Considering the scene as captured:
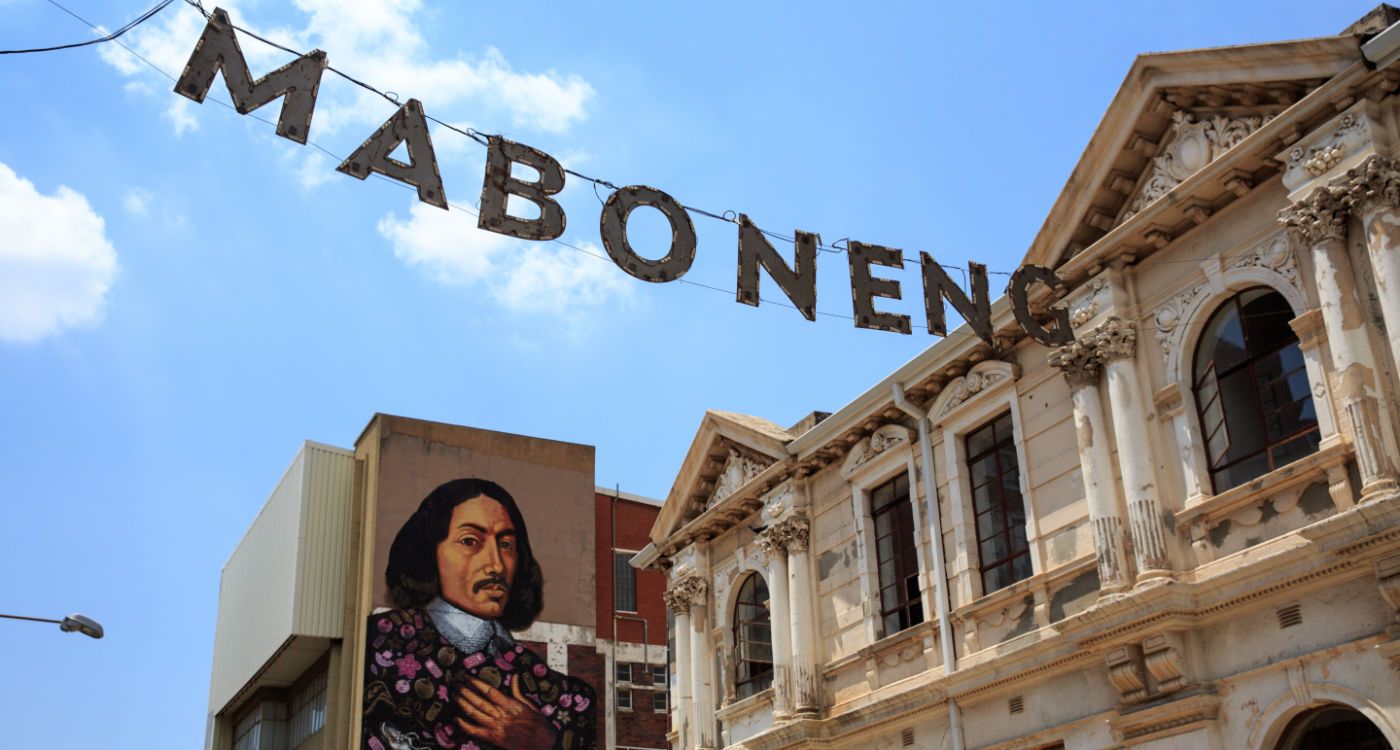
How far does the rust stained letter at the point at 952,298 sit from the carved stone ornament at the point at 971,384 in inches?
135

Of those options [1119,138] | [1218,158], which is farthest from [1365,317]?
[1119,138]

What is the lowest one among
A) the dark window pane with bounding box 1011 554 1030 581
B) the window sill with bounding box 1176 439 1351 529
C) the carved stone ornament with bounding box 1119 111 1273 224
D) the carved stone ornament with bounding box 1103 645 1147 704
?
the carved stone ornament with bounding box 1103 645 1147 704

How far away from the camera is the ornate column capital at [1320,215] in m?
13.4

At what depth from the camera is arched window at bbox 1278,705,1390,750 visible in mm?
12742

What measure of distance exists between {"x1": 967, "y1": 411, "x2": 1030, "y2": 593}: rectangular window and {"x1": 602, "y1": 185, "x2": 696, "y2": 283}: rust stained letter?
671 centimetres

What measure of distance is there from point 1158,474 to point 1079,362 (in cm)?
176

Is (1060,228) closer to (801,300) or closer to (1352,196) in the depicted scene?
(1352,196)

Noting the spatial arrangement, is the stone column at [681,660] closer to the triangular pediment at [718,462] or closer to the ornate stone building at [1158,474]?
the triangular pediment at [718,462]

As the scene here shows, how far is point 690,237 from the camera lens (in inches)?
512

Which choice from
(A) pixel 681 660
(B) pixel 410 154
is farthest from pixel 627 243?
(A) pixel 681 660

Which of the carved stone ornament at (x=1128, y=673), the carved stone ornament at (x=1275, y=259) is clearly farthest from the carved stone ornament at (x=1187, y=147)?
the carved stone ornament at (x=1128, y=673)

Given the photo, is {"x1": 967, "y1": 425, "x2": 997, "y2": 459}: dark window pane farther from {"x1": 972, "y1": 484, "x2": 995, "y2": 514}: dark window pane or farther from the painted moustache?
the painted moustache

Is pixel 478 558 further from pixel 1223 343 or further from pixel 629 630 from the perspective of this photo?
pixel 1223 343

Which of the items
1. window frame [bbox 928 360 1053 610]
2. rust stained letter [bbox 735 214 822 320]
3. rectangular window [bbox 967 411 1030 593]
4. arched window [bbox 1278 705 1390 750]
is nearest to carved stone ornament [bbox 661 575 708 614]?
window frame [bbox 928 360 1053 610]
